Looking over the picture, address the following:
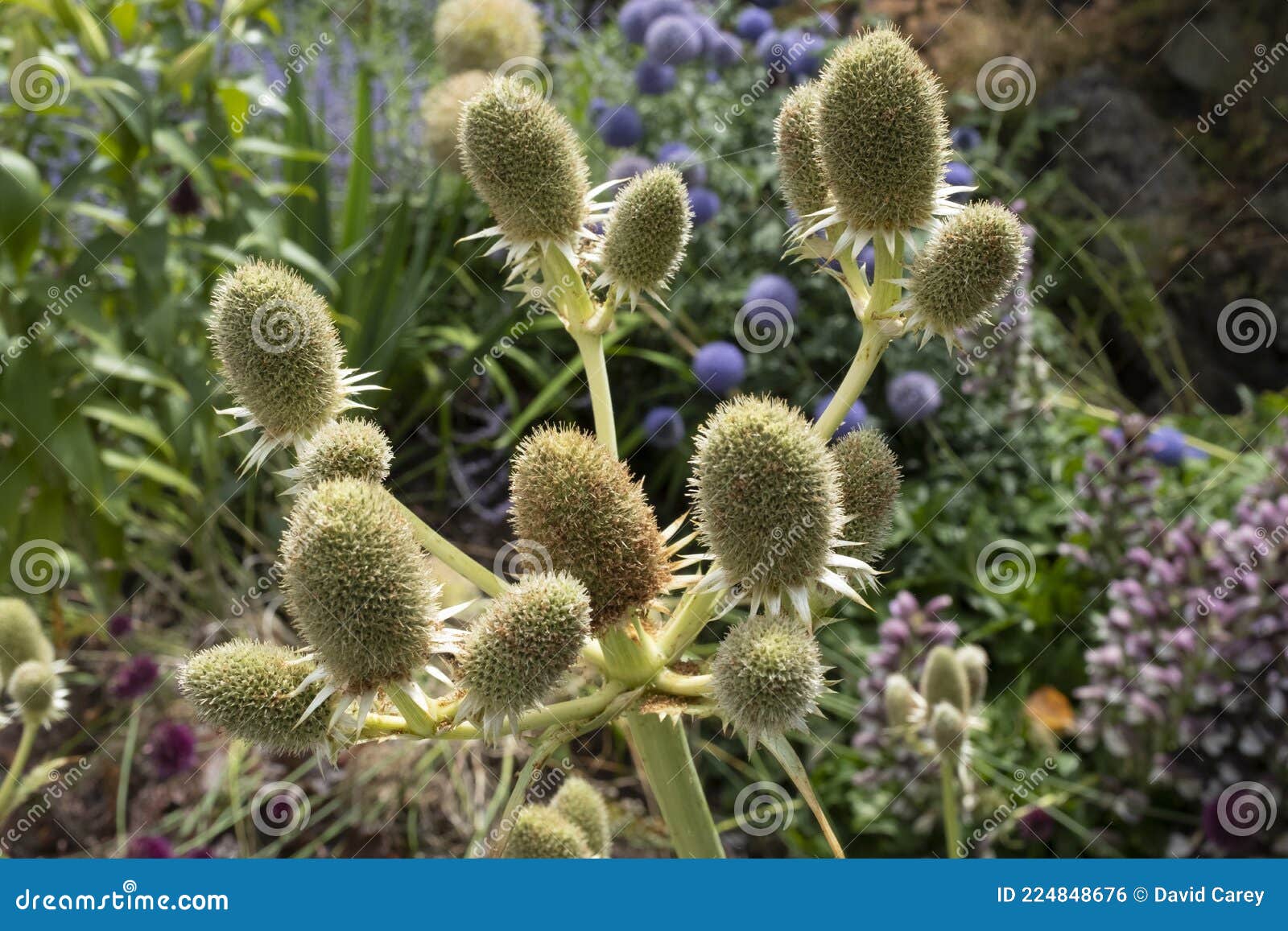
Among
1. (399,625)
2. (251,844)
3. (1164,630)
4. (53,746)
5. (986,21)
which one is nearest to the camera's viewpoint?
(399,625)

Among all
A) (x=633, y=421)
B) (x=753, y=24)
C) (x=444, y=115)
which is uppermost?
(x=753, y=24)

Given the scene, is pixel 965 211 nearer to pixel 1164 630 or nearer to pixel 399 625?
pixel 399 625

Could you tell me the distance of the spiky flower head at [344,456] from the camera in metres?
0.81

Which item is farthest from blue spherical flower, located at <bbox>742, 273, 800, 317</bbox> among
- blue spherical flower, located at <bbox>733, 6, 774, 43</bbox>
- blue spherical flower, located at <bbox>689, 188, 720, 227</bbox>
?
blue spherical flower, located at <bbox>733, 6, 774, 43</bbox>

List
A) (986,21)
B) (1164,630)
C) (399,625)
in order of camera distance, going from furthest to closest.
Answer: (986,21)
(1164,630)
(399,625)

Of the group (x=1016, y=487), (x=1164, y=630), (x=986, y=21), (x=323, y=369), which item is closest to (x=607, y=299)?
(x=323, y=369)

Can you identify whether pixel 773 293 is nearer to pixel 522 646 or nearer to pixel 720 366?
pixel 720 366

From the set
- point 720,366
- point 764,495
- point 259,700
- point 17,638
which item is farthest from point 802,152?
point 720,366

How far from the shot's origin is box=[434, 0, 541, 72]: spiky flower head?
3.64m

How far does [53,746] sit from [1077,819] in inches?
116

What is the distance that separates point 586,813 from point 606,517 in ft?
1.53

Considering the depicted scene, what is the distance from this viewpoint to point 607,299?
3.11 ft

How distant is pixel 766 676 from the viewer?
0.75m

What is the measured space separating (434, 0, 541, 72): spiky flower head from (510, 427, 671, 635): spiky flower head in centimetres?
315
